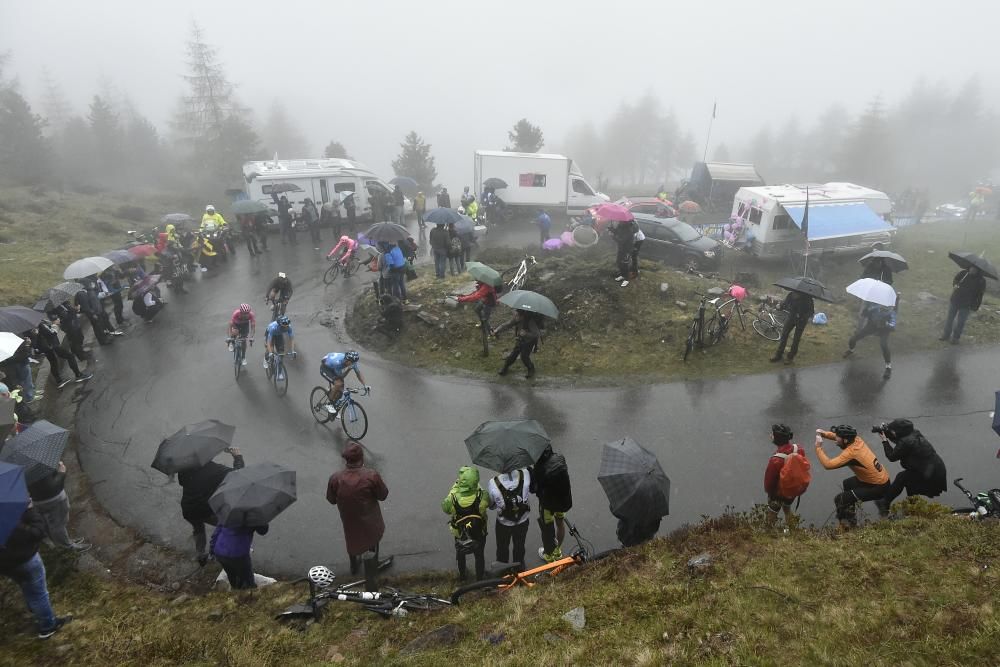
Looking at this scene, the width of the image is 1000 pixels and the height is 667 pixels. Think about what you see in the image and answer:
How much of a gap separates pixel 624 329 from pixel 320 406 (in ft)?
23.0

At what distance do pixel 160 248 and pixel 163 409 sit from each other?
9308 mm

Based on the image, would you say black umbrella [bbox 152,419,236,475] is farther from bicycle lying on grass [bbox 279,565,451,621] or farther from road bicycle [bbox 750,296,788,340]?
road bicycle [bbox 750,296,788,340]

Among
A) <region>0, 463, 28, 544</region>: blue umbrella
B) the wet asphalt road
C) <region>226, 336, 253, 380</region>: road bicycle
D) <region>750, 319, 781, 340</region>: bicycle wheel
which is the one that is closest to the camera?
<region>0, 463, 28, 544</region>: blue umbrella

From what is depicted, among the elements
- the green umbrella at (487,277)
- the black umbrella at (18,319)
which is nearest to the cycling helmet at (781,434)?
the green umbrella at (487,277)

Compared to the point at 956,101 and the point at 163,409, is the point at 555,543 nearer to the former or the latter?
the point at 163,409

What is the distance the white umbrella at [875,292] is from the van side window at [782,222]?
A: 10.2 meters

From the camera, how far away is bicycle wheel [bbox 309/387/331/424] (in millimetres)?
9789

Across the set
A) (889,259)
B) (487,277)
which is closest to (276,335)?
(487,277)

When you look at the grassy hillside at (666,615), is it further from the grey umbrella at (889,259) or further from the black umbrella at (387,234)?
the black umbrella at (387,234)

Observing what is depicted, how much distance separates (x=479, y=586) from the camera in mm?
5762

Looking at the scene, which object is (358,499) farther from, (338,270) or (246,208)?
(246,208)

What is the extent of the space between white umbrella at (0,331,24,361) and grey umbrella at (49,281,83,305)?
273 centimetres

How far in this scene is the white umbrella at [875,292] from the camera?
10602mm

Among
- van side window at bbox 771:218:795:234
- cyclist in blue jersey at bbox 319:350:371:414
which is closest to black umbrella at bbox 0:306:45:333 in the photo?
cyclist in blue jersey at bbox 319:350:371:414
